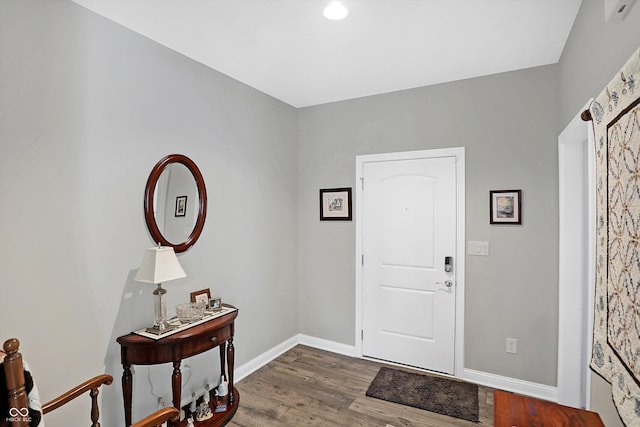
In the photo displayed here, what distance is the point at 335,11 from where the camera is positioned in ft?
6.73

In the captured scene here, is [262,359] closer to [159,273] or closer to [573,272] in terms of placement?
[159,273]

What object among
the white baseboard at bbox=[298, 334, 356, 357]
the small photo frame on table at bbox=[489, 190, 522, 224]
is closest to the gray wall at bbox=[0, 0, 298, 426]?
the white baseboard at bbox=[298, 334, 356, 357]

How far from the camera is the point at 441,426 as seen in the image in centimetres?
241

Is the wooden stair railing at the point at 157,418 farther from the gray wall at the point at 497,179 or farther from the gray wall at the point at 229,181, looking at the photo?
the gray wall at the point at 497,179

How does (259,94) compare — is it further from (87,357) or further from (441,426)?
(441,426)

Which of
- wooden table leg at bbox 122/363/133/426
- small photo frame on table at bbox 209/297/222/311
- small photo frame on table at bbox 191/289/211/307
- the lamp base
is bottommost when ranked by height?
wooden table leg at bbox 122/363/133/426

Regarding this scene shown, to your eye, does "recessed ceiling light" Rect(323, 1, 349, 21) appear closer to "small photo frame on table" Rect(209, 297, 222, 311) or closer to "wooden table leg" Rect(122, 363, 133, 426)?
"small photo frame on table" Rect(209, 297, 222, 311)

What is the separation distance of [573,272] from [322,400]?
213 centimetres

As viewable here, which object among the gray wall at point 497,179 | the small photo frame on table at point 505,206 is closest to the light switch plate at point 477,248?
→ the gray wall at point 497,179

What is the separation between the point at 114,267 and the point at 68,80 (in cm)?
112

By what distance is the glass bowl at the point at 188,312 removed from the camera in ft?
7.79

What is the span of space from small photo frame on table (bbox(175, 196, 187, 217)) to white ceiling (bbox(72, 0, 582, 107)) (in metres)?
1.09

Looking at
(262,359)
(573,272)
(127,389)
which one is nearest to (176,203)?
(127,389)

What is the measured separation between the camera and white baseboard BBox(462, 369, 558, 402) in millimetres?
2779
